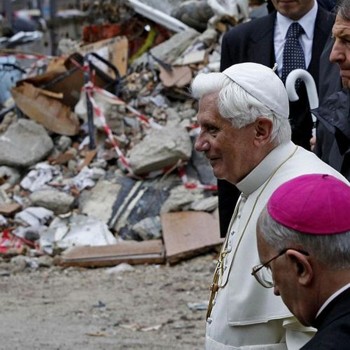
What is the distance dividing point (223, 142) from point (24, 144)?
8.79 metres

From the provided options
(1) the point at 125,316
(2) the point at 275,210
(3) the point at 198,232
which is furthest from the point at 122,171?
(2) the point at 275,210

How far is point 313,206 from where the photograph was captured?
2543 millimetres

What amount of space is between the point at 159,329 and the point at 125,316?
0.44 metres

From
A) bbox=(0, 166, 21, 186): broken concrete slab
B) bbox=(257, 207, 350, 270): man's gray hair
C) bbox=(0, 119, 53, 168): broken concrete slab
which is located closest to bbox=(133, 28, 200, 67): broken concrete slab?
bbox=(0, 119, 53, 168): broken concrete slab

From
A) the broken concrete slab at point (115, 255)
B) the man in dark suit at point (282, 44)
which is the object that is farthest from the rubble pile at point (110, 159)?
the man in dark suit at point (282, 44)

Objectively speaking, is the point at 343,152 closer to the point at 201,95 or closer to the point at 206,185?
the point at 201,95

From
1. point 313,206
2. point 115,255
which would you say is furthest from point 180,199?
point 313,206

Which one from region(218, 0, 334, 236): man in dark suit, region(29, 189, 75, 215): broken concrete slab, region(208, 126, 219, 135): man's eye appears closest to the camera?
region(208, 126, 219, 135): man's eye

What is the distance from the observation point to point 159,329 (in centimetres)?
771

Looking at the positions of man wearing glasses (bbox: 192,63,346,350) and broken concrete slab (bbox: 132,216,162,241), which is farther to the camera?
broken concrete slab (bbox: 132,216,162,241)

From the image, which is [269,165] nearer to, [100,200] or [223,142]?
[223,142]

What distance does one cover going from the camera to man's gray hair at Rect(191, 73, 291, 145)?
Result: 360 cm

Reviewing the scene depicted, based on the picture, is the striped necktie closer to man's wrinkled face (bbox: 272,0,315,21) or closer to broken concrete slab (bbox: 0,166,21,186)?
man's wrinkled face (bbox: 272,0,315,21)

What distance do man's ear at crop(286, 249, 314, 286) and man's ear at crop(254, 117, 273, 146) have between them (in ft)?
3.76
